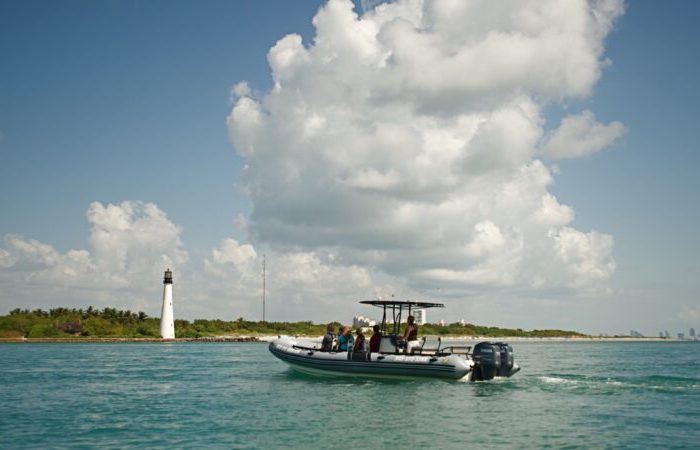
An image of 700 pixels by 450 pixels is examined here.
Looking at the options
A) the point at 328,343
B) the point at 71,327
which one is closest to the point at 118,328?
the point at 71,327

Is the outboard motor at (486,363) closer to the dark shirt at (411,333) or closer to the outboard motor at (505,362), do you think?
the outboard motor at (505,362)

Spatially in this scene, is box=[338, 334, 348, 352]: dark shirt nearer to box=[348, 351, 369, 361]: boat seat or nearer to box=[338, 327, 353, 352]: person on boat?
box=[338, 327, 353, 352]: person on boat

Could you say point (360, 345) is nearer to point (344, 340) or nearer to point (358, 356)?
point (358, 356)

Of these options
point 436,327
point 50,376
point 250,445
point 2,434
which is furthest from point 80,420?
point 436,327

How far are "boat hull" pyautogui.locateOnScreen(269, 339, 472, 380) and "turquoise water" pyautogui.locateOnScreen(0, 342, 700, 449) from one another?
62 centimetres

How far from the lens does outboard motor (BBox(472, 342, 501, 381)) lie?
3089 centimetres

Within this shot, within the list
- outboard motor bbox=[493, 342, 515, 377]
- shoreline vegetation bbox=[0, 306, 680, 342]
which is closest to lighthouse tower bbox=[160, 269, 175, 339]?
shoreline vegetation bbox=[0, 306, 680, 342]

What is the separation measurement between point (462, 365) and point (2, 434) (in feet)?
61.8

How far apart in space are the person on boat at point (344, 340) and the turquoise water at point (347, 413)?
67.5 inches

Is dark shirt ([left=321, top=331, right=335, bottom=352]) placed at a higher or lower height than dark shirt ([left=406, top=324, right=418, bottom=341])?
lower

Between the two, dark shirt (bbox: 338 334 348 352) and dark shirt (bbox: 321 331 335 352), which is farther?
dark shirt (bbox: 321 331 335 352)

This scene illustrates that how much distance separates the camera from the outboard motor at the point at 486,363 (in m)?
30.9

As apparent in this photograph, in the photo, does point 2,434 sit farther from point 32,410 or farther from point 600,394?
point 600,394

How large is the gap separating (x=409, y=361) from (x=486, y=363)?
143 inches
